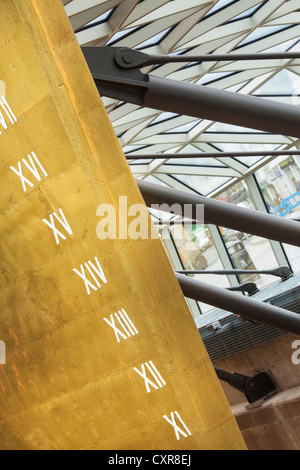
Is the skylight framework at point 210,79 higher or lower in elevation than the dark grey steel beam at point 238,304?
higher

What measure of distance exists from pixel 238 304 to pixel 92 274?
6.85 m

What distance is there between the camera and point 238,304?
601 inches

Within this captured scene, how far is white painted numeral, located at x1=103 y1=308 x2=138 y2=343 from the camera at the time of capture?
9023mm

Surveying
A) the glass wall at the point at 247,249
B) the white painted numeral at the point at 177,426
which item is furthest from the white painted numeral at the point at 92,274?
the glass wall at the point at 247,249

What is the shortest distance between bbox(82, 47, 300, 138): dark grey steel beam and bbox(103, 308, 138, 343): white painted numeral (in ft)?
11.3

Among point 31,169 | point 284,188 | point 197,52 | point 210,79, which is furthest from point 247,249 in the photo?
point 31,169

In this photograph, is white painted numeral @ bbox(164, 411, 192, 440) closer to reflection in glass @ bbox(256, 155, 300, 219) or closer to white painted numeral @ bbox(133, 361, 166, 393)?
white painted numeral @ bbox(133, 361, 166, 393)

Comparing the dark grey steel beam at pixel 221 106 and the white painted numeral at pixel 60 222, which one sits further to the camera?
the dark grey steel beam at pixel 221 106

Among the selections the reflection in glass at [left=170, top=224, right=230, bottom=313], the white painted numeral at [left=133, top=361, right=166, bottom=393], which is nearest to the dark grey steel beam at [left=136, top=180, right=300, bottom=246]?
the white painted numeral at [left=133, top=361, right=166, bottom=393]

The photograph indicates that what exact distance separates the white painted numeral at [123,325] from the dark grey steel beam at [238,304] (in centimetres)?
545

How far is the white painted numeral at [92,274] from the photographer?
9.10 metres

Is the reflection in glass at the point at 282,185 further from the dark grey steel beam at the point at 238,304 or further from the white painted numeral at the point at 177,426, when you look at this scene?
the white painted numeral at the point at 177,426

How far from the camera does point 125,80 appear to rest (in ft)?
32.9

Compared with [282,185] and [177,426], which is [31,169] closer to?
[177,426]
